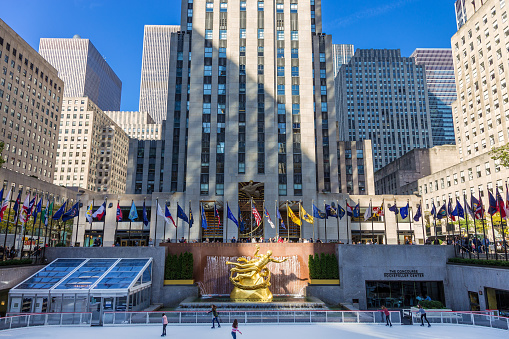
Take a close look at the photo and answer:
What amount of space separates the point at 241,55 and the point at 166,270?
140ft

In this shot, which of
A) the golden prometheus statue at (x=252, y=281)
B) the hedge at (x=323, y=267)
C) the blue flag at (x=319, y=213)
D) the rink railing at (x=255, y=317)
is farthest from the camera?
the blue flag at (x=319, y=213)

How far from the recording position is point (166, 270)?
41.2 metres

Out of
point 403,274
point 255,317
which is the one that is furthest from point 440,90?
point 255,317

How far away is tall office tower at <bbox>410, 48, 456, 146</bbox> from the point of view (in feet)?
556

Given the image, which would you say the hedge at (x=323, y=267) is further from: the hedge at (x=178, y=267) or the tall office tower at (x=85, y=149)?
the tall office tower at (x=85, y=149)

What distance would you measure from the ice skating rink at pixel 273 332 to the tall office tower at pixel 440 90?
15379 cm

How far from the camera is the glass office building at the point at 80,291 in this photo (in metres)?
31.8

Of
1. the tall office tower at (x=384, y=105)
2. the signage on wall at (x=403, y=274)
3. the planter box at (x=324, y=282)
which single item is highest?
the tall office tower at (x=384, y=105)

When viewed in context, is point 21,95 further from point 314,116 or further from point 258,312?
point 258,312

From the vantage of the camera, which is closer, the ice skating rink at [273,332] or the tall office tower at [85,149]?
the ice skating rink at [273,332]

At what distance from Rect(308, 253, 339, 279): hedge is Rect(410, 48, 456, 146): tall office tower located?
5566 inches

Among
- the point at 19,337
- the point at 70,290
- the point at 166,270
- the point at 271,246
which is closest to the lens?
the point at 19,337

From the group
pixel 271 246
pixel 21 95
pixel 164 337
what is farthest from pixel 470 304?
pixel 21 95

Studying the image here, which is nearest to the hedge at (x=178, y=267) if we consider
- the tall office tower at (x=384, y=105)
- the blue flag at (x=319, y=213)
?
the blue flag at (x=319, y=213)
